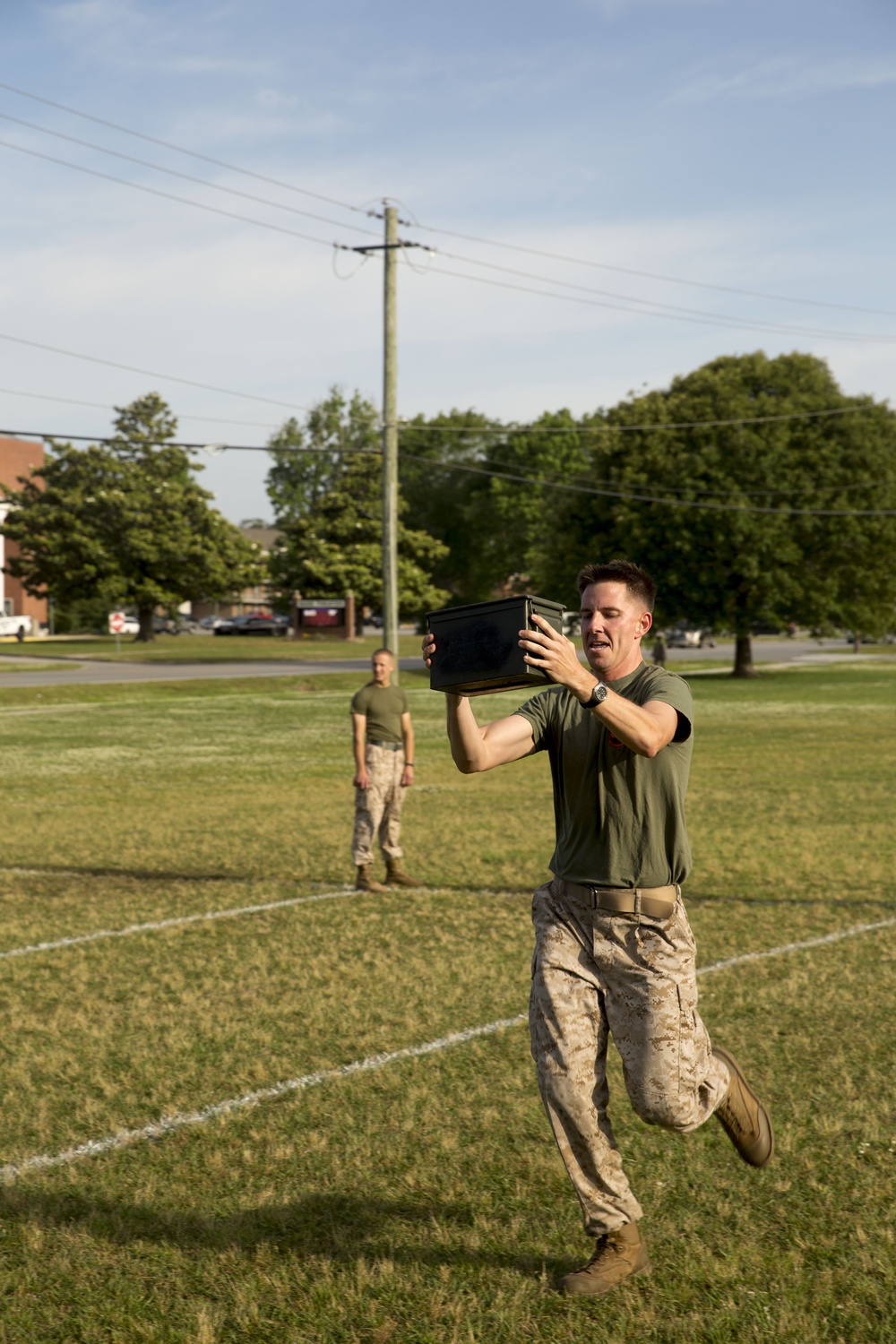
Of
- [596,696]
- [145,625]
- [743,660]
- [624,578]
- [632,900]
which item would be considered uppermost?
[624,578]

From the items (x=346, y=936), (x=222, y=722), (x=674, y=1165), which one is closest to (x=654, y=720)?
(x=674, y=1165)

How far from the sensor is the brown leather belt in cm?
418

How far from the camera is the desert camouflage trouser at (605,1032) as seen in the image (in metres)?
4.15

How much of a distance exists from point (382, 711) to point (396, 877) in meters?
1.41

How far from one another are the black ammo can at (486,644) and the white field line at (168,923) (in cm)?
590

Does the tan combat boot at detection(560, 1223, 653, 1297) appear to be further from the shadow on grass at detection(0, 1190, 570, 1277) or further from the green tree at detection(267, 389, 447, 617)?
the green tree at detection(267, 389, 447, 617)

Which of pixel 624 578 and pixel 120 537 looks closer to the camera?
pixel 624 578

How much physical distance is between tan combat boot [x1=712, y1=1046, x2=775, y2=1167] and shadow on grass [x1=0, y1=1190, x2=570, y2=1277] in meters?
0.74

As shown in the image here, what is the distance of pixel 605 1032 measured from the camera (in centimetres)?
428

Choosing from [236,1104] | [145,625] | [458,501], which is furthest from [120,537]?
[236,1104]

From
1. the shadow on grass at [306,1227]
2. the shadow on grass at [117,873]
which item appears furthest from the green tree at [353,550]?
the shadow on grass at [306,1227]

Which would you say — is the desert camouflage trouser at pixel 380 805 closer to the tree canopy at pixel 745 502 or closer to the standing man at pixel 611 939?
the standing man at pixel 611 939

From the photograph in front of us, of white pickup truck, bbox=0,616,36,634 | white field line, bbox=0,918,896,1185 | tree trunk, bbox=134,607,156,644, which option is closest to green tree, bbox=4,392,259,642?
tree trunk, bbox=134,607,156,644

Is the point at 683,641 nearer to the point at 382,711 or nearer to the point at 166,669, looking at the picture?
the point at 166,669
